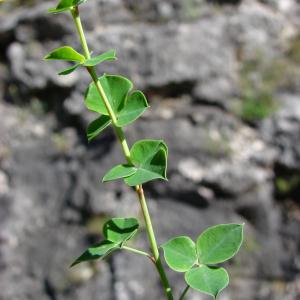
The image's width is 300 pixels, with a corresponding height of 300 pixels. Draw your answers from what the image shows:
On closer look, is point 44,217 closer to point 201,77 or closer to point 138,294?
point 138,294

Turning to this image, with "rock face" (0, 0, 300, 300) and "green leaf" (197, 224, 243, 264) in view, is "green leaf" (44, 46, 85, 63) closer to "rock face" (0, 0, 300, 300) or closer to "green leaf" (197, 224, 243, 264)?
"green leaf" (197, 224, 243, 264)

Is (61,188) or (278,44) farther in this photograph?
(278,44)

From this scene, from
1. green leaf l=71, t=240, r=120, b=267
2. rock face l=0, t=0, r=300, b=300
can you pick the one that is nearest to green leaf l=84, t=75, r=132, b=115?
green leaf l=71, t=240, r=120, b=267

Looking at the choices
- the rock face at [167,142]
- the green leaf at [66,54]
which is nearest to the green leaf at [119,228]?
the green leaf at [66,54]

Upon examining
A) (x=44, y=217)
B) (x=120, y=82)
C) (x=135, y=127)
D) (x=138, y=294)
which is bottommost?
(x=138, y=294)

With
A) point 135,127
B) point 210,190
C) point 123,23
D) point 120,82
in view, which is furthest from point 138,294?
point 120,82

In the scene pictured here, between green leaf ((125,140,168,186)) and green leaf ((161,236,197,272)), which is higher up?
green leaf ((125,140,168,186))

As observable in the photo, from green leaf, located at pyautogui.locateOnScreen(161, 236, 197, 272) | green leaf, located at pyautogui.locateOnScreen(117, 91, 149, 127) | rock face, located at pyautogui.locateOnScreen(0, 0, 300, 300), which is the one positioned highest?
green leaf, located at pyautogui.locateOnScreen(117, 91, 149, 127)

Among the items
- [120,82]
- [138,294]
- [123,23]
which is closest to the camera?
[120,82]

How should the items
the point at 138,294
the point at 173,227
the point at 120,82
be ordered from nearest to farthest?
the point at 120,82, the point at 138,294, the point at 173,227
